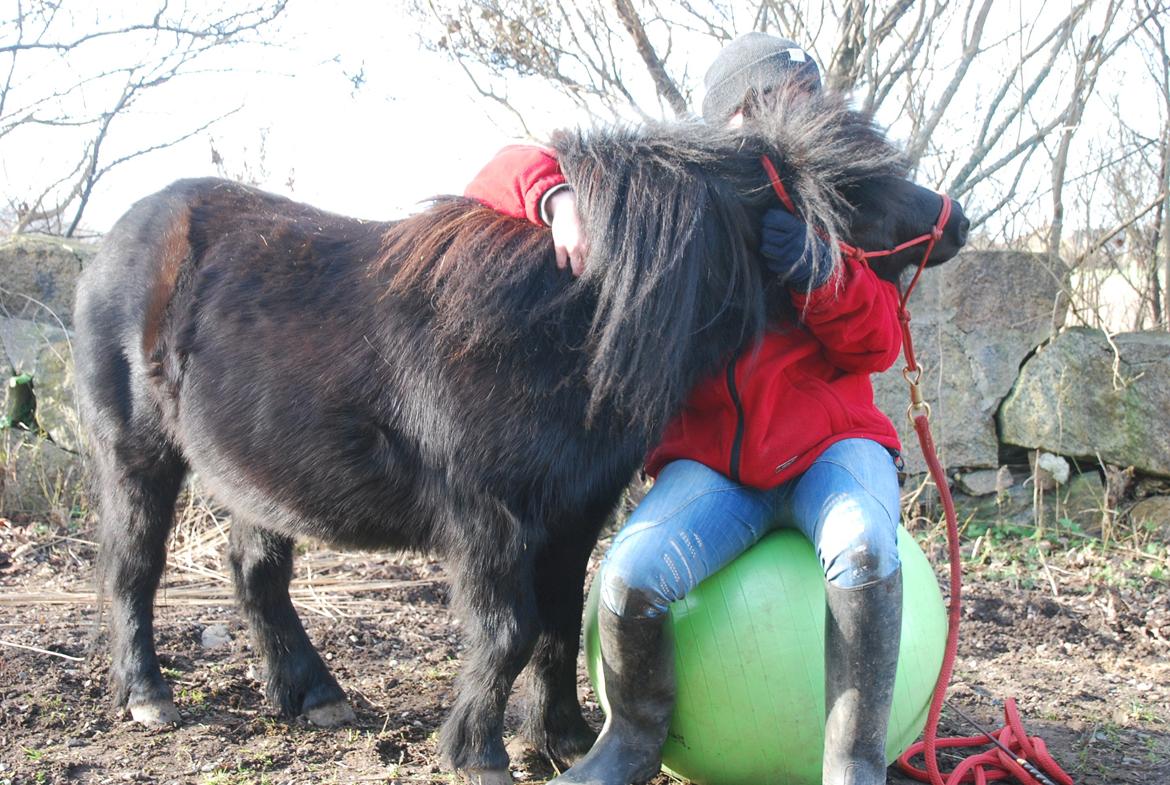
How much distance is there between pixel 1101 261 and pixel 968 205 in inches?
31.7

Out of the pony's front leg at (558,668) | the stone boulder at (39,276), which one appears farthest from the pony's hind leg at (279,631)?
the stone boulder at (39,276)

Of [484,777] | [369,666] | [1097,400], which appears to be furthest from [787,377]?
[1097,400]

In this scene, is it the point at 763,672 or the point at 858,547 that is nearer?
the point at 858,547

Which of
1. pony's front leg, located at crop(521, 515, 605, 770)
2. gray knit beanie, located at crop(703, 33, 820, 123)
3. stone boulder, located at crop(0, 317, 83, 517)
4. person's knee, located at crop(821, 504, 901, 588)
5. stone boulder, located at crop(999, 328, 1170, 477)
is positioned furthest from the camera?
stone boulder, located at crop(999, 328, 1170, 477)

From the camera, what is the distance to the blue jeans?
6.40 ft

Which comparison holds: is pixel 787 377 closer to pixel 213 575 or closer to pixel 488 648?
pixel 488 648

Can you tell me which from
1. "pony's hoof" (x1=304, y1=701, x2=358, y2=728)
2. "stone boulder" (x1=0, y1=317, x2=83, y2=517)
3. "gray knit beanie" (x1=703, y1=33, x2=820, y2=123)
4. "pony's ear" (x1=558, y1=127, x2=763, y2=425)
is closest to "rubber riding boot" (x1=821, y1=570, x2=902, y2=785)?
"pony's ear" (x1=558, y1=127, x2=763, y2=425)

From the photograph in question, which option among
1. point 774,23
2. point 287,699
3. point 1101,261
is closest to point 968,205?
point 1101,261

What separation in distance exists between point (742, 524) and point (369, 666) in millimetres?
1674

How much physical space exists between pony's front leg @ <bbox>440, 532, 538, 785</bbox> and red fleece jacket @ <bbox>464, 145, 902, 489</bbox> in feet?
1.60

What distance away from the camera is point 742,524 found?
7.11ft

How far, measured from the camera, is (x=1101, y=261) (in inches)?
217

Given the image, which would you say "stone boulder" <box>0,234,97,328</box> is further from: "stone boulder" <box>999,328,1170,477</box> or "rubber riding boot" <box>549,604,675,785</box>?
"stone boulder" <box>999,328,1170,477</box>

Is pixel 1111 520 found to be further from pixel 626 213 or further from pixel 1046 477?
pixel 626 213
